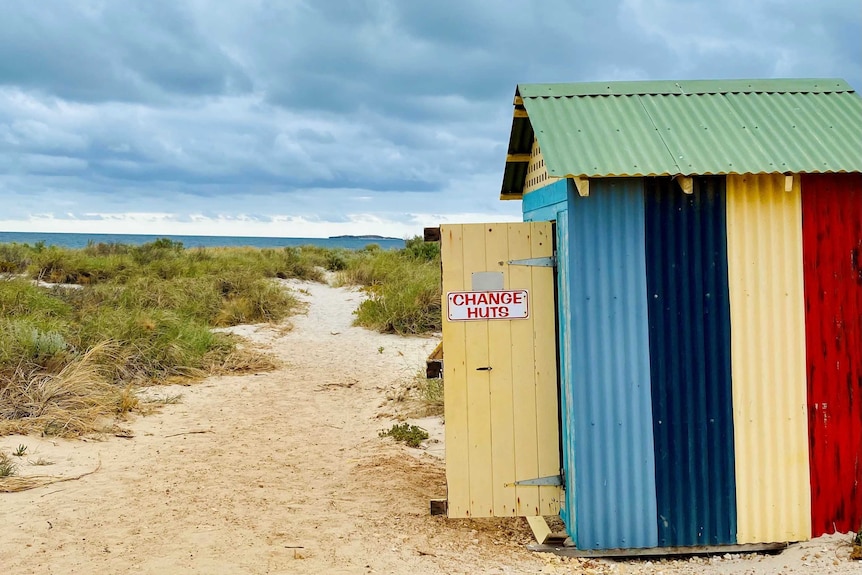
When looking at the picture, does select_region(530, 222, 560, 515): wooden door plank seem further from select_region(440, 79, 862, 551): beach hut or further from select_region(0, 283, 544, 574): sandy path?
select_region(0, 283, 544, 574): sandy path

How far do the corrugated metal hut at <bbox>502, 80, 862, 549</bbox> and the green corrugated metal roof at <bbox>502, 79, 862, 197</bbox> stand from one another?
2 centimetres

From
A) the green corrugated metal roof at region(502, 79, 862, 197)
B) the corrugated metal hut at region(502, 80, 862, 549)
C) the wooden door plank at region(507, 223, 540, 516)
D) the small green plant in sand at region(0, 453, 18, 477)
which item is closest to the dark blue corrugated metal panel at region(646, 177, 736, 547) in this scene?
the corrugated metal hut at region(502, 80, 862, 549)

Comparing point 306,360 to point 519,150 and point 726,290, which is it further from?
point 726,290

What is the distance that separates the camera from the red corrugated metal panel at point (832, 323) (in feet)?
15.9

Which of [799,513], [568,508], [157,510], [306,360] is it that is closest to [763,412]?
[799,513]

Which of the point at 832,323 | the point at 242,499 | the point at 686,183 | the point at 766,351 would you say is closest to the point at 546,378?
the point at 766,351

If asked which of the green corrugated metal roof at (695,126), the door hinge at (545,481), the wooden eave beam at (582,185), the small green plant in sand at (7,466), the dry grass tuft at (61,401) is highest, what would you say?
the green corrugated metal roof at (695,126)

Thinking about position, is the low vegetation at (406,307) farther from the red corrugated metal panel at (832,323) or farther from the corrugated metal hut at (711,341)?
the red corrugated metal panel at (832,323)

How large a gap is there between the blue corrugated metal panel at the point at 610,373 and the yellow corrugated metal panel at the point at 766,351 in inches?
23.8

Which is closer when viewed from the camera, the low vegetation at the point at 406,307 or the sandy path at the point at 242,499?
the sandy path at the point at 242,499

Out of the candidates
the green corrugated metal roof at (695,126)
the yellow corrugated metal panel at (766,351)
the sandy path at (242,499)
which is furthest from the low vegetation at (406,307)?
the yellow corrugated metal panel at (766,351)

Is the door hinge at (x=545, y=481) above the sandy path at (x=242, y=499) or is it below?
above

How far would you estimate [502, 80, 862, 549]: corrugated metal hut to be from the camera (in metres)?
4.74

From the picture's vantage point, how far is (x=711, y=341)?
4.79 meters
